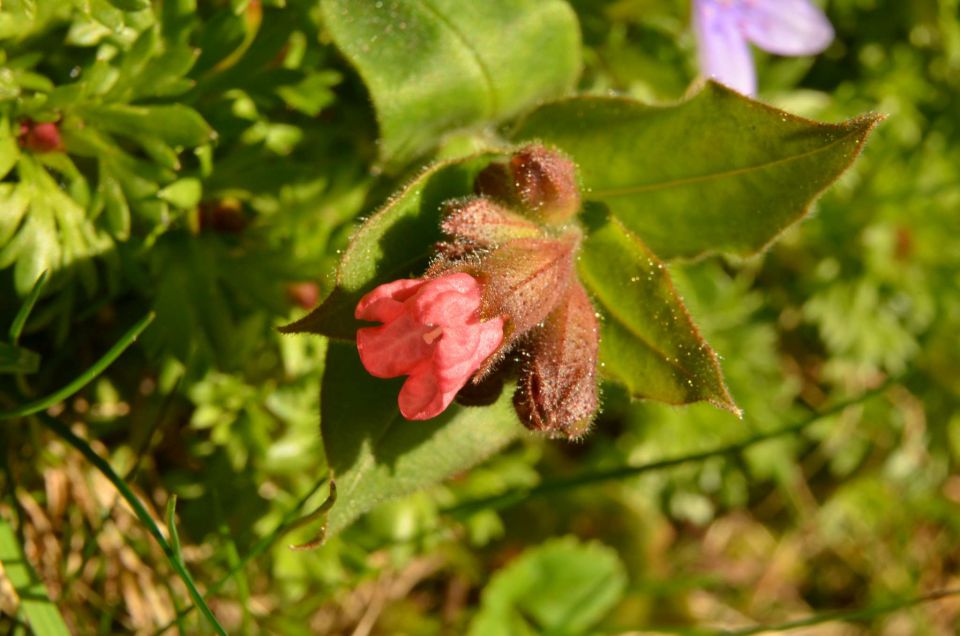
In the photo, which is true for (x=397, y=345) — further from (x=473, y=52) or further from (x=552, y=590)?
(x=552, y=590)

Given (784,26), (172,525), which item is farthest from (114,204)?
(784,26)

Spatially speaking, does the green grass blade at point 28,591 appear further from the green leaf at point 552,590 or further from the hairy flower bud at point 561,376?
the green leaf at point 552,590

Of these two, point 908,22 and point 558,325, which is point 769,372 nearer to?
point 908,22

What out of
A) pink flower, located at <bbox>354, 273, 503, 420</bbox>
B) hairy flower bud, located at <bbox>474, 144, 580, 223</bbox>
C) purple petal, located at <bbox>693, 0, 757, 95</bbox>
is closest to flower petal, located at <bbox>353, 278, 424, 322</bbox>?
pink flower, located at <bbox>354, 273, 503, 420</bbox>

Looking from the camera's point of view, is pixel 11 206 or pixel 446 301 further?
pixel 11 206

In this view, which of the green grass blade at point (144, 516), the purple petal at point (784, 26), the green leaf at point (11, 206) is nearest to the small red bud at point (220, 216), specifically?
the green leaf at point (11, 206)

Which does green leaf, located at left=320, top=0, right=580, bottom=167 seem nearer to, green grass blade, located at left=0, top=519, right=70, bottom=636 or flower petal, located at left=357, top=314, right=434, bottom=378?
flower petal, located at left=357, top=314, right=434, bottom=378
